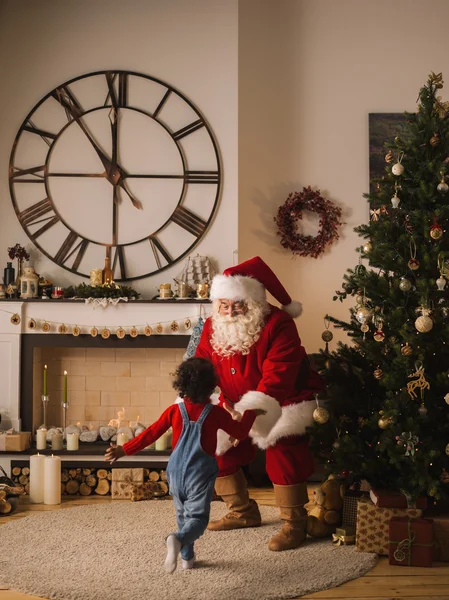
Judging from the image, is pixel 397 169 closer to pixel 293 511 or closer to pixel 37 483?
pixel 293 511

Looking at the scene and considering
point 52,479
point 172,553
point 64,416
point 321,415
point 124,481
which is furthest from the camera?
point 64,416

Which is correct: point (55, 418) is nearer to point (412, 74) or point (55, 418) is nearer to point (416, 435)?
point (416, 435)

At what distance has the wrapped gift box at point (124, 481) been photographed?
16.1 ft

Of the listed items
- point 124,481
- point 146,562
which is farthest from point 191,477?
point 124,481

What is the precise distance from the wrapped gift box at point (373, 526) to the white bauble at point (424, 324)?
2.75 feet

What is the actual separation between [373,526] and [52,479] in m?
2.00

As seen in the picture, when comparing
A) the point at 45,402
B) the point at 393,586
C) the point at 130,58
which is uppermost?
the point at 130,58

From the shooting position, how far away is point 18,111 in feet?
18.2

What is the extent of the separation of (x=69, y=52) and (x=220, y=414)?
129 inches

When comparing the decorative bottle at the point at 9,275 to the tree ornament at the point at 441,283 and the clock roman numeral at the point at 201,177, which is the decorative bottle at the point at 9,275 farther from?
the tree ornament at the point at 441,283

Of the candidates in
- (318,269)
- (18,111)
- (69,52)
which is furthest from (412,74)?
(18,111)

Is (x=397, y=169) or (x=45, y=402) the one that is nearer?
(x=397, y=169)

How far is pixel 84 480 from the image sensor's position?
5.01 meters

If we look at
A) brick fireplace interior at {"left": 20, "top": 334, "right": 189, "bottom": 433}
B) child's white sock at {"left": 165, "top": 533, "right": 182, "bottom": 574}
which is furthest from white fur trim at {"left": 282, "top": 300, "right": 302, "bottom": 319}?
child's white sock at {"left": 165, "top": 533, "right": 182, "bottom": 574}
